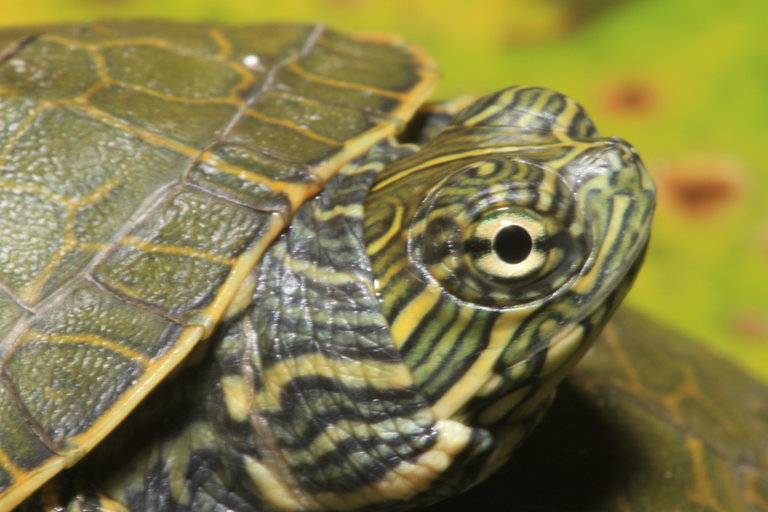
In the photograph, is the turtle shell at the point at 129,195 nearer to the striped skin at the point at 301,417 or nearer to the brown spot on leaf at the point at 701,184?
the striped skin at the point at 301,417

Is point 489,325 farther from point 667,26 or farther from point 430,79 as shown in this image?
point 667,26

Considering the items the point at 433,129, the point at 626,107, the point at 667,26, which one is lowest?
the point at 626,107

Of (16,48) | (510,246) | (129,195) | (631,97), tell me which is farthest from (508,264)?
(631,97)

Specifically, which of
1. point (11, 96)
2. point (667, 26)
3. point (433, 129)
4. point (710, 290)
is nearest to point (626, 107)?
point (667, 26)

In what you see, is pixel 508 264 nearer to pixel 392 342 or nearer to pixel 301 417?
pixel 392 342

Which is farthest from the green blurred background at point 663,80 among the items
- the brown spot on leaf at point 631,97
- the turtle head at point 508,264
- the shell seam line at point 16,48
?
the turtle head at point 508,264
